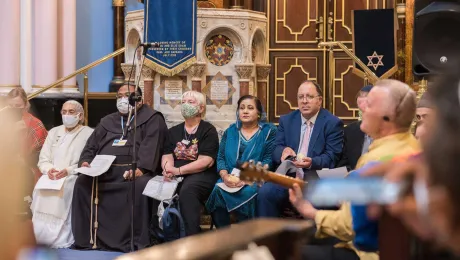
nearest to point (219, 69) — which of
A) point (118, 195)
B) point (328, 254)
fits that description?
point (118, 195)

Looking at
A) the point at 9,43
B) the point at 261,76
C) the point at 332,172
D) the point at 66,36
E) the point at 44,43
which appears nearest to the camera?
the point at 332,172

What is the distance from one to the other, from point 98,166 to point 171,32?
149cm

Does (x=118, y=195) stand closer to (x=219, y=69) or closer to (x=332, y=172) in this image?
(x=219, y=69)

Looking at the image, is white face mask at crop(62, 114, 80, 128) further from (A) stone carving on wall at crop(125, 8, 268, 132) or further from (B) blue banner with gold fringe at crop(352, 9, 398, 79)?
(B) blue banner with gold fringe at crop(352, 9, 398, 79)

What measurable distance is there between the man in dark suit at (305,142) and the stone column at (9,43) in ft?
16.2

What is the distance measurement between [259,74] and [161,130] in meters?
1.42

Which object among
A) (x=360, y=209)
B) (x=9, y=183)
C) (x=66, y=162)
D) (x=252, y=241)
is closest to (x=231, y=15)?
(x=66, y=162)

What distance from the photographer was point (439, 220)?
1.05m

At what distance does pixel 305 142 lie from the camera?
661 cm

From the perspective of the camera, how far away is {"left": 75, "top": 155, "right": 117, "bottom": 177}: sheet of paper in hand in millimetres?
7070

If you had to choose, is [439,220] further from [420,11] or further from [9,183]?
[420,11]

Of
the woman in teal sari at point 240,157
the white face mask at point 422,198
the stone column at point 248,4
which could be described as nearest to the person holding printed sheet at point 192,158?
the woman in teal sari at point 240,157

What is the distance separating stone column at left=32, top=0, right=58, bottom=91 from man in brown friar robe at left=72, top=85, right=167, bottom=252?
152 inches

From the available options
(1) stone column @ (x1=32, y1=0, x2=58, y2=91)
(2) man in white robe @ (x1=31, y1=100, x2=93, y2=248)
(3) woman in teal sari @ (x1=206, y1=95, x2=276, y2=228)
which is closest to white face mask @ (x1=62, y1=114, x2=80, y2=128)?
(2) man in white robe @ (x1=31, y1=100, x2=93, y2=248)
